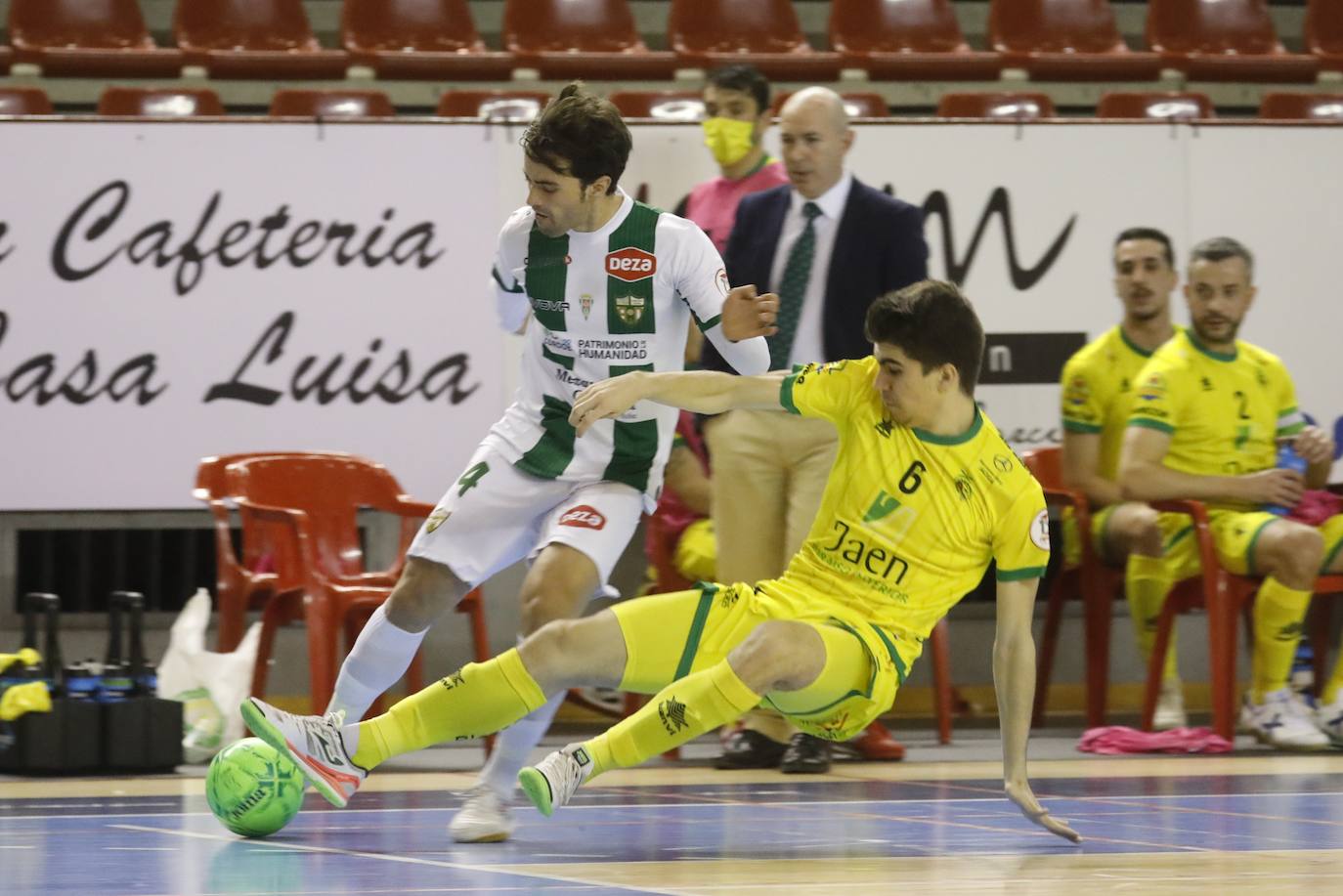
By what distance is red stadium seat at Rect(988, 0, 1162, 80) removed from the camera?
39.2ft

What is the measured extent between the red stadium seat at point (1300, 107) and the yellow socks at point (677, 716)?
7.63m

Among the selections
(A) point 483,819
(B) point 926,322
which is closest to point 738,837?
(A) point 483,819

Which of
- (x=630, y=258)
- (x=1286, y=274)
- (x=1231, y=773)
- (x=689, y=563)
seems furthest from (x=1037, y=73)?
(x=630, y=258)

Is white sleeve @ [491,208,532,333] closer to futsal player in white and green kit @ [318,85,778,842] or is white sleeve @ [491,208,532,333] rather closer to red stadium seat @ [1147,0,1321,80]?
futsal player in white and green kit @ [318,85,778,842]

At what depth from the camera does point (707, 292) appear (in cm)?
526

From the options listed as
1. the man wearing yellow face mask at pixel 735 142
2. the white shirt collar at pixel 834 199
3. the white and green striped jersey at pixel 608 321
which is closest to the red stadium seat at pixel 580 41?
the man wearing yellow face mask at pixel 735 142

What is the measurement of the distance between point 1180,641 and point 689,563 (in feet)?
8.68

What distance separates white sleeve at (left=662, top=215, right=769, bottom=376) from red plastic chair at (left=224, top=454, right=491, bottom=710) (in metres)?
2.38

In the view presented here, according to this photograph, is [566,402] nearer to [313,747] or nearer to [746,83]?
[313,747]

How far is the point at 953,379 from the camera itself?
4750 millimetres

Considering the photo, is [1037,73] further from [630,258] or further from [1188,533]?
[630,258]

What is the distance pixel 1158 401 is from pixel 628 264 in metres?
3.19

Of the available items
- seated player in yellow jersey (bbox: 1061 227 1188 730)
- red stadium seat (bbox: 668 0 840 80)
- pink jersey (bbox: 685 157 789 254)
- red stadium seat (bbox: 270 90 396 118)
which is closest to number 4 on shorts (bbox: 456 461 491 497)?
pink jersey (bbox: 685 157 789 254)

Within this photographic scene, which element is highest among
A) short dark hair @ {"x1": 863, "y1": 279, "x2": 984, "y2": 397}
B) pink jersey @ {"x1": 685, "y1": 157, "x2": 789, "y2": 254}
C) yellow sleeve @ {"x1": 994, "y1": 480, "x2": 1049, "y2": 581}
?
pink jersey @ {"x1": 685, "y1": 157, "x2": 789, "y2": 254}
